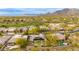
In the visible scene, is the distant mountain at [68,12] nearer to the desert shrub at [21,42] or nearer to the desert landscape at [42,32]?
the desert landscape at [42,32]

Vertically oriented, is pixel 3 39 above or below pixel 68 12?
below

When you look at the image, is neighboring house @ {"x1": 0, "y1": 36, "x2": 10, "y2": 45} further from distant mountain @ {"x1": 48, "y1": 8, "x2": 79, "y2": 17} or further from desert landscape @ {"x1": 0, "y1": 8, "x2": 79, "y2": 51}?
distant mountain @ {"x1": 48, "y1": 8, "x2": 79, "y2": 17}

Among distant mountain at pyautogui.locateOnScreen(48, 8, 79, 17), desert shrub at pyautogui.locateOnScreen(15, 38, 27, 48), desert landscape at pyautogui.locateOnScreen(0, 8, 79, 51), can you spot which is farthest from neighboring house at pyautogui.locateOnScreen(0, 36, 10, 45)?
distant mountain at pyautogui.locateOnScreen(48, 8, 79, 17)

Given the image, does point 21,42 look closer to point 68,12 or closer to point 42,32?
point 42,32

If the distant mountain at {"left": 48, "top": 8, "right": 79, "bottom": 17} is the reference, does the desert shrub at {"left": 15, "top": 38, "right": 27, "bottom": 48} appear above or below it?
below

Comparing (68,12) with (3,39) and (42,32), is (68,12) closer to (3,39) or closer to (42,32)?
(42,32)

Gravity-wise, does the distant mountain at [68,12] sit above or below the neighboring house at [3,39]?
above

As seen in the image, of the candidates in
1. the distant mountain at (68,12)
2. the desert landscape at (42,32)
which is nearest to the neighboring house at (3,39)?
the desert landscape at (42,32)

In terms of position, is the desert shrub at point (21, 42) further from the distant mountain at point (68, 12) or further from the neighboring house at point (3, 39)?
the distant mountain at point (68, 12)

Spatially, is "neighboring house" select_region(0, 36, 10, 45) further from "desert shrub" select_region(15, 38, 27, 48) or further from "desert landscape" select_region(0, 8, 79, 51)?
"desert shrub" select_region(15, 38, 27, 48)

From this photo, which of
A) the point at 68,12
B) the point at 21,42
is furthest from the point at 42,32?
the point at 68,12

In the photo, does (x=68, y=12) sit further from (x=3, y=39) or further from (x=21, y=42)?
(x=3, y=39)

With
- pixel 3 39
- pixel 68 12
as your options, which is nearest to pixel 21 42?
pixel 3 39
